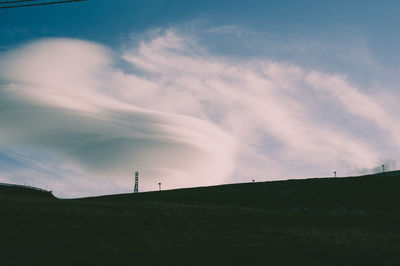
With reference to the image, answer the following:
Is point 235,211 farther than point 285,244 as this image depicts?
Yes

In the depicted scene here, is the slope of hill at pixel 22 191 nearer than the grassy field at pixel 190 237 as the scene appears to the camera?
No

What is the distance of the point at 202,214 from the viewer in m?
35.4

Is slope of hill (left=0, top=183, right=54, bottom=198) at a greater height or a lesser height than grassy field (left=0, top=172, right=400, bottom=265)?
greater

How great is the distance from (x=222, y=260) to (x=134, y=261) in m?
4.95

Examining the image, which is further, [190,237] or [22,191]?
[22,191]

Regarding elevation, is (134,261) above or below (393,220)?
below

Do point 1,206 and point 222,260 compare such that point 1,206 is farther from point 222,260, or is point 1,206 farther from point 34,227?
point 222,260

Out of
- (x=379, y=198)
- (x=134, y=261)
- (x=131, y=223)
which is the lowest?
(x=134, y=261)

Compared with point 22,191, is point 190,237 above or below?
below

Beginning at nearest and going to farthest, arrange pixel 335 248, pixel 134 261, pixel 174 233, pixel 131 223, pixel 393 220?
pixel 134 261
pixel 335 248
pixel 174 233
pixel 131 223
pixel 393 220

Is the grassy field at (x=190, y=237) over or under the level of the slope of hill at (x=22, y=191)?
under

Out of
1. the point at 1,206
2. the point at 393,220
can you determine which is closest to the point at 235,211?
the point at 393,220

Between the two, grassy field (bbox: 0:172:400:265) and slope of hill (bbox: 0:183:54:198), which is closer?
grassy field (bbox: 0:172:400:265)

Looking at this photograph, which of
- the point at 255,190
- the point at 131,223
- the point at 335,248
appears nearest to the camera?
the point at 335,248
